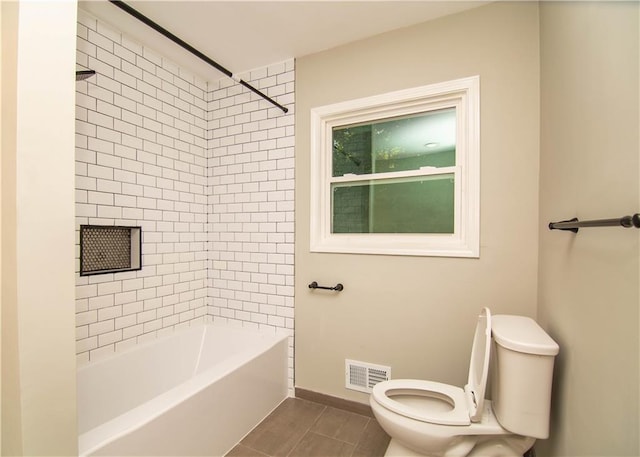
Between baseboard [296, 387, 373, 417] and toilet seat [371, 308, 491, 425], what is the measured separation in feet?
1.81

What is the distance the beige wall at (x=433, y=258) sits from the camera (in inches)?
63.4

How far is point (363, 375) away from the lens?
6.55ft

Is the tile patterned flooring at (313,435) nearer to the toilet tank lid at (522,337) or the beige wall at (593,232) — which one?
the beige wall at (593,232)

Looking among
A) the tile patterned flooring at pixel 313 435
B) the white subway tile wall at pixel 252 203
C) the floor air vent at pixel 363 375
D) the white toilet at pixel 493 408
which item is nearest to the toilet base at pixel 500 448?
the white toilet at pixel 493 408

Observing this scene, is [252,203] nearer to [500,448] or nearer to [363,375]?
[363,375]

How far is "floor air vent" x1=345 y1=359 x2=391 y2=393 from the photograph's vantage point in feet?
6.35

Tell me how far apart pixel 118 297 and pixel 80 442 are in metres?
1.02

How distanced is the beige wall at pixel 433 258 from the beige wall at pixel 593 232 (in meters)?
0.22

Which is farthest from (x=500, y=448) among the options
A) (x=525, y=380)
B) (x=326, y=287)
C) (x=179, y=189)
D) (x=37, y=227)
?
(x=179, y=189)

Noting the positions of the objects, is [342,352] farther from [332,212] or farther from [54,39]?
[54,39]

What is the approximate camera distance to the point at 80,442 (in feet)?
3.55

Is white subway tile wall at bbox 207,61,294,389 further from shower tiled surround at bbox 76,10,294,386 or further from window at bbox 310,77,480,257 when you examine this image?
window at bbox 310,77,480,257

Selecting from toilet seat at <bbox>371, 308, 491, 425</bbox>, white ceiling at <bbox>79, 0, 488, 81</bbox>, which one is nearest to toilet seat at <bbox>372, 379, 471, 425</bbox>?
toilet seat at <bbox>371, 308, 491, 425</bbox>

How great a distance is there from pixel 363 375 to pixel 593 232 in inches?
63.2
